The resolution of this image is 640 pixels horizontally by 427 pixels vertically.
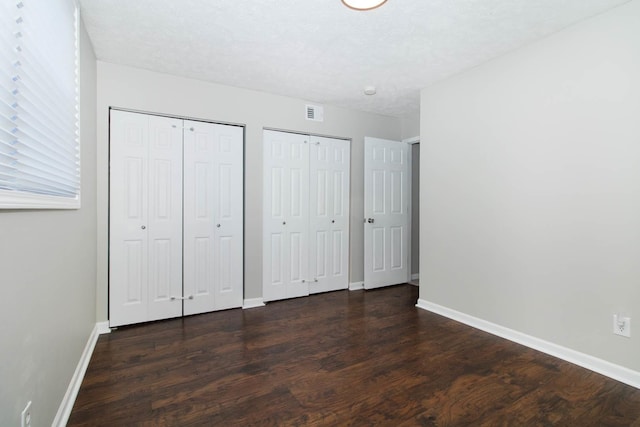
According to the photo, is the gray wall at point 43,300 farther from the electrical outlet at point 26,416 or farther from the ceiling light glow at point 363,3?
the ceiling light glow at point 363,3

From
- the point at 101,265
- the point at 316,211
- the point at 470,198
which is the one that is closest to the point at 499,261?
the point at 470,198

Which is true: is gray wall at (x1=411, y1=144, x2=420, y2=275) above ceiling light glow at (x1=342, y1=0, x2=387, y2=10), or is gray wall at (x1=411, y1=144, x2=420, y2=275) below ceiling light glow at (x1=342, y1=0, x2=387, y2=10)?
below

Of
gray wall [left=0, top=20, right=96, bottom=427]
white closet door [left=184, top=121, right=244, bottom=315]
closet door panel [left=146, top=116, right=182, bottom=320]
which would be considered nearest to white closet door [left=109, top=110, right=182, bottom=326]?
closet door panel [left=146, top=116, right=182, bottom=320]

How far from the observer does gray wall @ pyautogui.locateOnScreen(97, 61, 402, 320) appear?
284 cm

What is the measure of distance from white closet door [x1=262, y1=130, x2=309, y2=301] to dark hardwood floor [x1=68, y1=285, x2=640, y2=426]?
2.64ft

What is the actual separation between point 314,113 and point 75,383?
3416 millimetres

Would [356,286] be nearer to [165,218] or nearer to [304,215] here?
[304,215]

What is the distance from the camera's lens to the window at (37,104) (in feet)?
3.22

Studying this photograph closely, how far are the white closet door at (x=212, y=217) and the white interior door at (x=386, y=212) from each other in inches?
67.0

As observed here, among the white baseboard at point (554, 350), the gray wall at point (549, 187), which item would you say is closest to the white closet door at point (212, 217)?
the gray wall at point (549, 187)

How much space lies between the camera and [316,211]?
400cm

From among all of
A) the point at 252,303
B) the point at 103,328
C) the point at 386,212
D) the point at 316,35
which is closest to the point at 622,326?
the point at 386,212

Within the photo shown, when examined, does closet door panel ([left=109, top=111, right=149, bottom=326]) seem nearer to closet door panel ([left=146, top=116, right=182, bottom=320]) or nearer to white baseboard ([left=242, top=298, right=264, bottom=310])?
closet door panel ([left=146, top=116, right=182, bottom=320])

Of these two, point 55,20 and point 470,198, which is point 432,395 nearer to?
point 470,198
